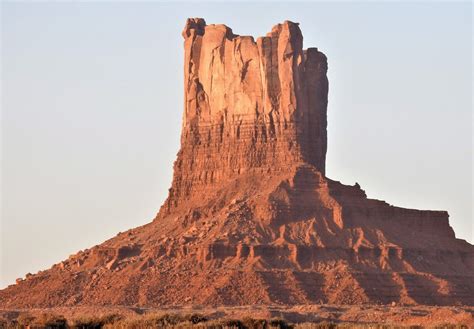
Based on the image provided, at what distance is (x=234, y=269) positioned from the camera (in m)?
171

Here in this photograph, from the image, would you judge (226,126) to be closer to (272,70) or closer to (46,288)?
(272,70)

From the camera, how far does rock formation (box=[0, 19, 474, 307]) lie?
558ft

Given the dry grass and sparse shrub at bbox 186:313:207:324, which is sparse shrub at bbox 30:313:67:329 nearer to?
the dry grass

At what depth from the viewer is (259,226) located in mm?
175750

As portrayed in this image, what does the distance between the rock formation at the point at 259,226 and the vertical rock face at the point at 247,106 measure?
10cm

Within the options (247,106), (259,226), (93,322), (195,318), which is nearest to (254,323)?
(195,318)

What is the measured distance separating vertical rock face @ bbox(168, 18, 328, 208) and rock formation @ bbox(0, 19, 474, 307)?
100 mm

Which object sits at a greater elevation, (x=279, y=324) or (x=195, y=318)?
(x=195, y=318)

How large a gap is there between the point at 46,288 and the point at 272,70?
74.6 feet

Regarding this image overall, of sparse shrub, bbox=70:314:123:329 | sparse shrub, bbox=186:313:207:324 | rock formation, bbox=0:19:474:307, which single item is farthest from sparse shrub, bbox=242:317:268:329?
rock formation, bbox=0:19:474:307

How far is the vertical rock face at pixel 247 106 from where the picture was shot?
182m

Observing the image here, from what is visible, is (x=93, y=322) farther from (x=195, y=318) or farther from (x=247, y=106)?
(x=247, y=106)

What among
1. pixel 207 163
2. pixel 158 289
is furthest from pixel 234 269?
pixel 207 163

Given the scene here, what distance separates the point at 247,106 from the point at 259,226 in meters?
11.4
